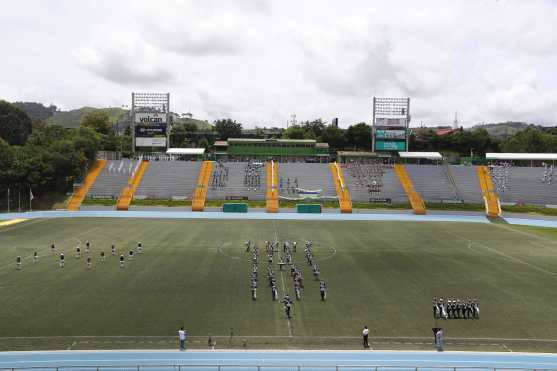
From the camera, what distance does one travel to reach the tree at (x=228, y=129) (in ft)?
423

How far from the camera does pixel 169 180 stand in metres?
67.1

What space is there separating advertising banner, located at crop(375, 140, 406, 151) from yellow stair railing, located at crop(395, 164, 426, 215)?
326 cm

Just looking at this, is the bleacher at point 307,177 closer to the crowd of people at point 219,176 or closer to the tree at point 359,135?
the crowd of people at point 219,176

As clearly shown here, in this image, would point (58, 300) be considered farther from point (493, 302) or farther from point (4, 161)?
point (4, 161)

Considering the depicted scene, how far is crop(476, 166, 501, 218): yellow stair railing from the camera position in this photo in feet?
189

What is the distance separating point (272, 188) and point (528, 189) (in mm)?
38649

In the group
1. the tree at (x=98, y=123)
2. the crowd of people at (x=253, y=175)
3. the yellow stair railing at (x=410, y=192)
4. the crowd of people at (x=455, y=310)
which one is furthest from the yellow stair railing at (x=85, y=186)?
the crowd of people at (x=455, y=310)

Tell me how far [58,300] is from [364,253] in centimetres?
2183

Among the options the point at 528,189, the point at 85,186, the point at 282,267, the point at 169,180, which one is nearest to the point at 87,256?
the point at 282,267

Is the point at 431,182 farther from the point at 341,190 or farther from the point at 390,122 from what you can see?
the point at 341,190

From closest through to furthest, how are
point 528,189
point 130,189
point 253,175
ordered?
point 130,189 → point 528,189 → point 253,175

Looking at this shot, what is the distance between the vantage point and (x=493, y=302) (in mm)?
22766

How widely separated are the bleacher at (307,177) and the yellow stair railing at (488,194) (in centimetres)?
2135

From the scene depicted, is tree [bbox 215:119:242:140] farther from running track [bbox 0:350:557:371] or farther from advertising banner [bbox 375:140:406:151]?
running track [bbox 0:350:557:371]
